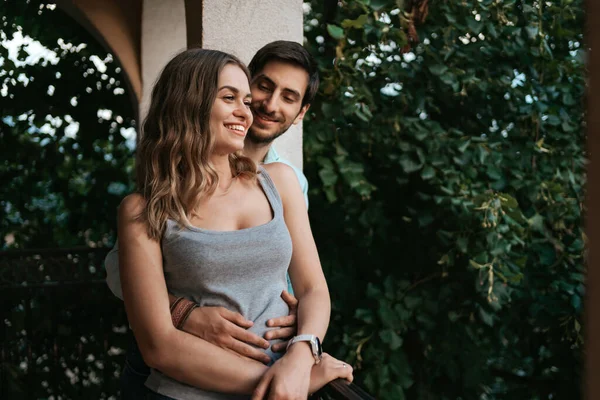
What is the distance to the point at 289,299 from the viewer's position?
1.47 metres

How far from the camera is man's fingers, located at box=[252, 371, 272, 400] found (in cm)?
129

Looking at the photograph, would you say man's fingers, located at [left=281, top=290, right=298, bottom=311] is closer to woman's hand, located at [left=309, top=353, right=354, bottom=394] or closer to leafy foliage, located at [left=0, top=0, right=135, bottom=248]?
woman's hand, located at [left=309, top=353, right=354, bottom=394]

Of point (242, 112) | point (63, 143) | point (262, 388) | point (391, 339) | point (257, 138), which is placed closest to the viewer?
point (262, 388)

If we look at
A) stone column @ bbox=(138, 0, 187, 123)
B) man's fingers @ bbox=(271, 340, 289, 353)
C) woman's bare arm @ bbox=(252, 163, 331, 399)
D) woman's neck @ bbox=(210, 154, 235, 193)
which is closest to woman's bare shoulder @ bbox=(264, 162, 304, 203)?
woman's bare arm @ bbox=(252, 163, 331, 399)

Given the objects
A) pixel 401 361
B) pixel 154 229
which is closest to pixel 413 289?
pixel 401 361

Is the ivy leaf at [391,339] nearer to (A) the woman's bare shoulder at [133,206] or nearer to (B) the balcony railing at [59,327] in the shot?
(B) the balcony railing at [59,327]

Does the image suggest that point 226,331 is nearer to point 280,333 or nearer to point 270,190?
point 280,333

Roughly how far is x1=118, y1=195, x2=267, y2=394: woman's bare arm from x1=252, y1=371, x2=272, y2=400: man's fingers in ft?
0.08

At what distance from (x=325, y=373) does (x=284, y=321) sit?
0.44 feet

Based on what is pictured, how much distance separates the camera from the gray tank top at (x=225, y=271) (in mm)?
1361

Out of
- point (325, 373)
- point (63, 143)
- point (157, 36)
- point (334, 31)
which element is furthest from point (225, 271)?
point (63, 143)

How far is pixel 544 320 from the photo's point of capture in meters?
3.70

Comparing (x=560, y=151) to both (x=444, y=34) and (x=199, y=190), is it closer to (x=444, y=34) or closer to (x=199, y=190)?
(x=444, y=34)

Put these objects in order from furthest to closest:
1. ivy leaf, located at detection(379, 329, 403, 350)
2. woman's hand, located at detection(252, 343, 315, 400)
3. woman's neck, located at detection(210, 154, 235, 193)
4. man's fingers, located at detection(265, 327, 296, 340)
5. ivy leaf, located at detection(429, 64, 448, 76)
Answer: ivy leaf, located at detection(429, 64, 448, 76), ivy leaf, located at detection(379, 329, 403, 350), woman's neck, located at detection(210, 154, 235, 193), man's fingers, located at detection(265, 327, 296, 340), woman's hand, located at detection(252, 343, 315, 400)
